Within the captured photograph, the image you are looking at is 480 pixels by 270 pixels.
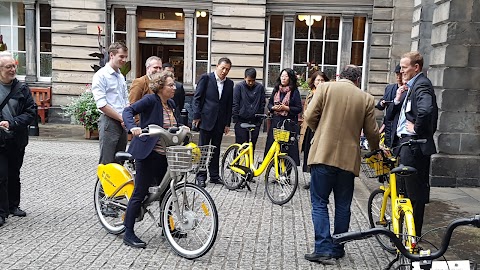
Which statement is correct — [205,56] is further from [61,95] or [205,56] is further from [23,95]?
[23,95]

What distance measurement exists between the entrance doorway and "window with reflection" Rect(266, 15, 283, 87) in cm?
279

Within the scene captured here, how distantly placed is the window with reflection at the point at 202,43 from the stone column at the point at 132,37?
185 cm

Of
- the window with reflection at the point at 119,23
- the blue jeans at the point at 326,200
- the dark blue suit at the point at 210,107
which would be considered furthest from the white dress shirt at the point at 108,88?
the window with reflection at the point at 119,23

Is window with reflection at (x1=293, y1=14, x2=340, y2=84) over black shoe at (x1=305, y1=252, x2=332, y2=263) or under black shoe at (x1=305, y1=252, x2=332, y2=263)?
over

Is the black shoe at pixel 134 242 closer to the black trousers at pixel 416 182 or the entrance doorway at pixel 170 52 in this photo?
the black trousers at pixel 416 182

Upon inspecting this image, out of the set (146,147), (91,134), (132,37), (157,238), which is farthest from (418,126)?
(132,37)

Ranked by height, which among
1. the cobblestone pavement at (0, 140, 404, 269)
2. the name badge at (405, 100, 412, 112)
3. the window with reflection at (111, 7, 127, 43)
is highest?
the window with reflection at (111, 7, 127, 43)

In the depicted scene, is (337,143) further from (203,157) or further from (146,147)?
(146,147)

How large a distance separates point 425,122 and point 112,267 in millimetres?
3353

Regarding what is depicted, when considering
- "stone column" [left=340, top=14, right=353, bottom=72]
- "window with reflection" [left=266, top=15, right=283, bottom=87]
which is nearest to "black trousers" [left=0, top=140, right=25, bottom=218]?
"window with reflection" [left=266, top=15, right=283, bottom=87]

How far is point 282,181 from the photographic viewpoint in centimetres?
724

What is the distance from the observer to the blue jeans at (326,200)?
488 centimetres

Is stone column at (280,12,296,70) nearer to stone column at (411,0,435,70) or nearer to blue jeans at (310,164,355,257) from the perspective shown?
stone column at (411,0,435,70)

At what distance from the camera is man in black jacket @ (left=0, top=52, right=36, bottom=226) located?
5719 millimetres
